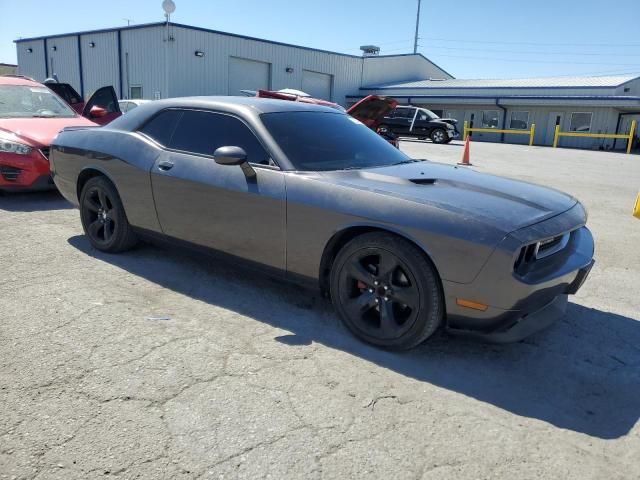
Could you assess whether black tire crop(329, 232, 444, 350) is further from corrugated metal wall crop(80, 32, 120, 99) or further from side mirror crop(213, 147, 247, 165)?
corrugated metal wall crop(80, 32, 120, 99)

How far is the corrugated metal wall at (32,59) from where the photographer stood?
3381 cm

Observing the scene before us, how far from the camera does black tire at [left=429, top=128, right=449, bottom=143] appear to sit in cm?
2356

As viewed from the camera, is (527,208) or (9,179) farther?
(9,179)

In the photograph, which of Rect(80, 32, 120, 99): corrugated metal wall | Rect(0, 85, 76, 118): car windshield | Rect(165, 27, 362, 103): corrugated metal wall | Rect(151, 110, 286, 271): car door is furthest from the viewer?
Rect(80, 32, 120, 99): corrugated metal wall

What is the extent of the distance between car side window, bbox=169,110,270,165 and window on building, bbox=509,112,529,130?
30126 millimetres

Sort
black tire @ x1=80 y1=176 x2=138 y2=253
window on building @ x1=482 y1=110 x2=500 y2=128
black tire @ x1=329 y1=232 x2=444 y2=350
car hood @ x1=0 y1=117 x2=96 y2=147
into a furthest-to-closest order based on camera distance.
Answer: window on building @ x1=482 y1=110 x2=500 y2=128
car hood @ x1=0 y1=117 x2=96 y2=147
black tire @ x1=80 y1=176 x2=138 y2=253
black tire @ x1=329 y1=232 x2=444 y2=350

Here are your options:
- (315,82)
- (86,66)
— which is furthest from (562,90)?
(86,66)

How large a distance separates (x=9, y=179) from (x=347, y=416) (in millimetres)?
5794

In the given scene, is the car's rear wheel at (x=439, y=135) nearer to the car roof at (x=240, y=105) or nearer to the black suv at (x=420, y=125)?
the black suv at (x=420, y=125)

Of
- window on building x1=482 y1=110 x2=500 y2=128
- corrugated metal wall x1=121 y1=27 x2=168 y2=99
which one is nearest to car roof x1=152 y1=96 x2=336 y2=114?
corrugated metal wall x1=121 y1=27 x2=168 y2=99

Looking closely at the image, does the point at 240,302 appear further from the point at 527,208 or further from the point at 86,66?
the point at 86,66

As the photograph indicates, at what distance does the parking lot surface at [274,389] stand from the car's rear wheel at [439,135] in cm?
2040

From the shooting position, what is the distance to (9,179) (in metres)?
6.25

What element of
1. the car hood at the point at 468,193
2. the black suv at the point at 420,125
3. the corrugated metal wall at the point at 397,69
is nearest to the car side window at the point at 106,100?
the car hood at the point at 468,193
